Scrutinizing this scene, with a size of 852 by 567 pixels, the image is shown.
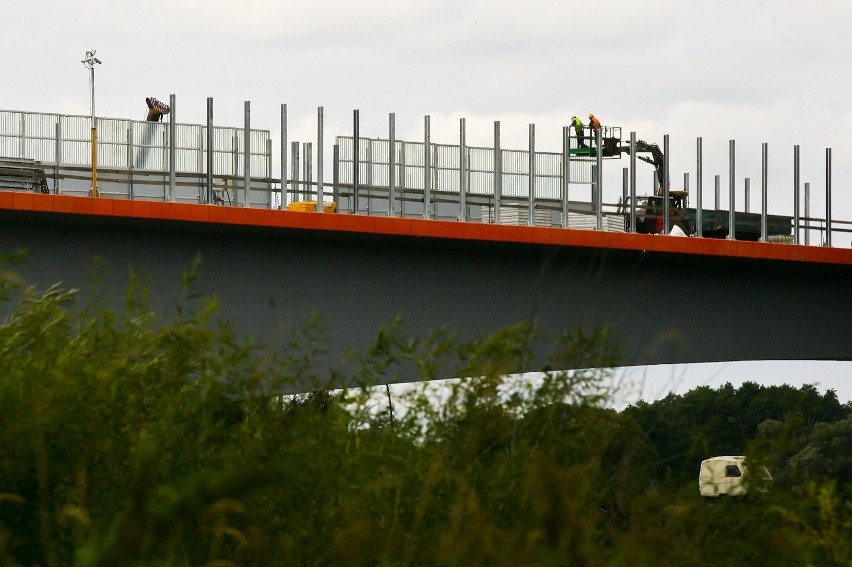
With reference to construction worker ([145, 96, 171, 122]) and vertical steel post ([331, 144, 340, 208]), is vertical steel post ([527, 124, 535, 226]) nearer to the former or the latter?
vertical steel post ([331, 144, 340, 208])

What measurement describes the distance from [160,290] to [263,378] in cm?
945

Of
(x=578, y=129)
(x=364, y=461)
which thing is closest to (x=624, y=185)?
(x=578, y=129)

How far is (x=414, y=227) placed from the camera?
19453mm

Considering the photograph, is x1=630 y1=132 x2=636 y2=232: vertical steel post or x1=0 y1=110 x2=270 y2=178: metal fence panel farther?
x1=630 y1=132 x2=636 y2=232: vertical steel post

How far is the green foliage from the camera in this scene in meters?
7.36

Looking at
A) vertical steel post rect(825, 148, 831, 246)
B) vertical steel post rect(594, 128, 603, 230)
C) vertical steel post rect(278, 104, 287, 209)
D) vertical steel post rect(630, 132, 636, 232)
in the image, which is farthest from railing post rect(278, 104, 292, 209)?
vertical steel post rect(825, 148, 831, 246)

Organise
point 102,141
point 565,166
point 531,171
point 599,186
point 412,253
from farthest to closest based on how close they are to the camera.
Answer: point 599,186 < point 565,166 < point 531,171 < point 102,141 < point 412,253

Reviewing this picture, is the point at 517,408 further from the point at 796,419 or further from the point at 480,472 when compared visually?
the point at 796,419

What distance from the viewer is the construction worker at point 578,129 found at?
2497 centimetres

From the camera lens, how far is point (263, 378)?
Answer: 9.17 m

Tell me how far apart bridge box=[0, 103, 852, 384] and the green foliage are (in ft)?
26.3

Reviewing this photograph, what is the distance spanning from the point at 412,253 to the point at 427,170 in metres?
1.53

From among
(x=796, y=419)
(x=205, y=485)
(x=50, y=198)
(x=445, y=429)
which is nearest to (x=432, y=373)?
(x=445, y=429)

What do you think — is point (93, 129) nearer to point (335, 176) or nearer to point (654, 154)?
point (335, 176)
